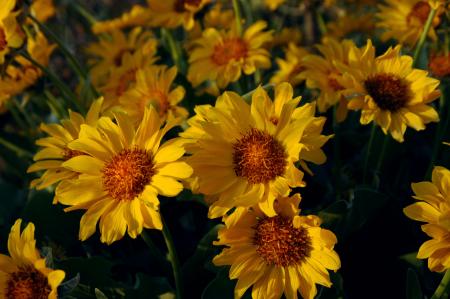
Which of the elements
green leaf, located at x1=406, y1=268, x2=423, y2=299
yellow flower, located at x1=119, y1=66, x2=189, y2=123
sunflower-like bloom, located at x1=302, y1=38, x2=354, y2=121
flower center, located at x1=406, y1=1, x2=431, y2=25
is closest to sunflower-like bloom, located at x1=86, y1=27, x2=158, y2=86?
yellow flower, located at x1=119, y1=66, x2=189, y2=123

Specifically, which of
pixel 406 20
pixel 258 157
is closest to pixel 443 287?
pixel 258 157

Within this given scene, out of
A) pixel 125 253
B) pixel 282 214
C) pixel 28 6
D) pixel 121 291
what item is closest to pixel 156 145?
pixel 282 214

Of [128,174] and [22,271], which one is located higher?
[128,174]

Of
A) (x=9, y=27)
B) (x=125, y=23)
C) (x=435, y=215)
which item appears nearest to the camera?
(x=435, y=215)

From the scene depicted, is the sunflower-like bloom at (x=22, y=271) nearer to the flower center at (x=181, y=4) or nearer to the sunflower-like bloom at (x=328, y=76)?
the sunflower-like bloom at (x=328, y=76)

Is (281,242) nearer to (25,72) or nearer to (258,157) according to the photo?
(258,157)

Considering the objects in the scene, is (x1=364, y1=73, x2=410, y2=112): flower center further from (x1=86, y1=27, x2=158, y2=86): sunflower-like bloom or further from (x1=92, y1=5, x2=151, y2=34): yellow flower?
(x1=92, y1=5, x2=151, y2=34): yellow flower
